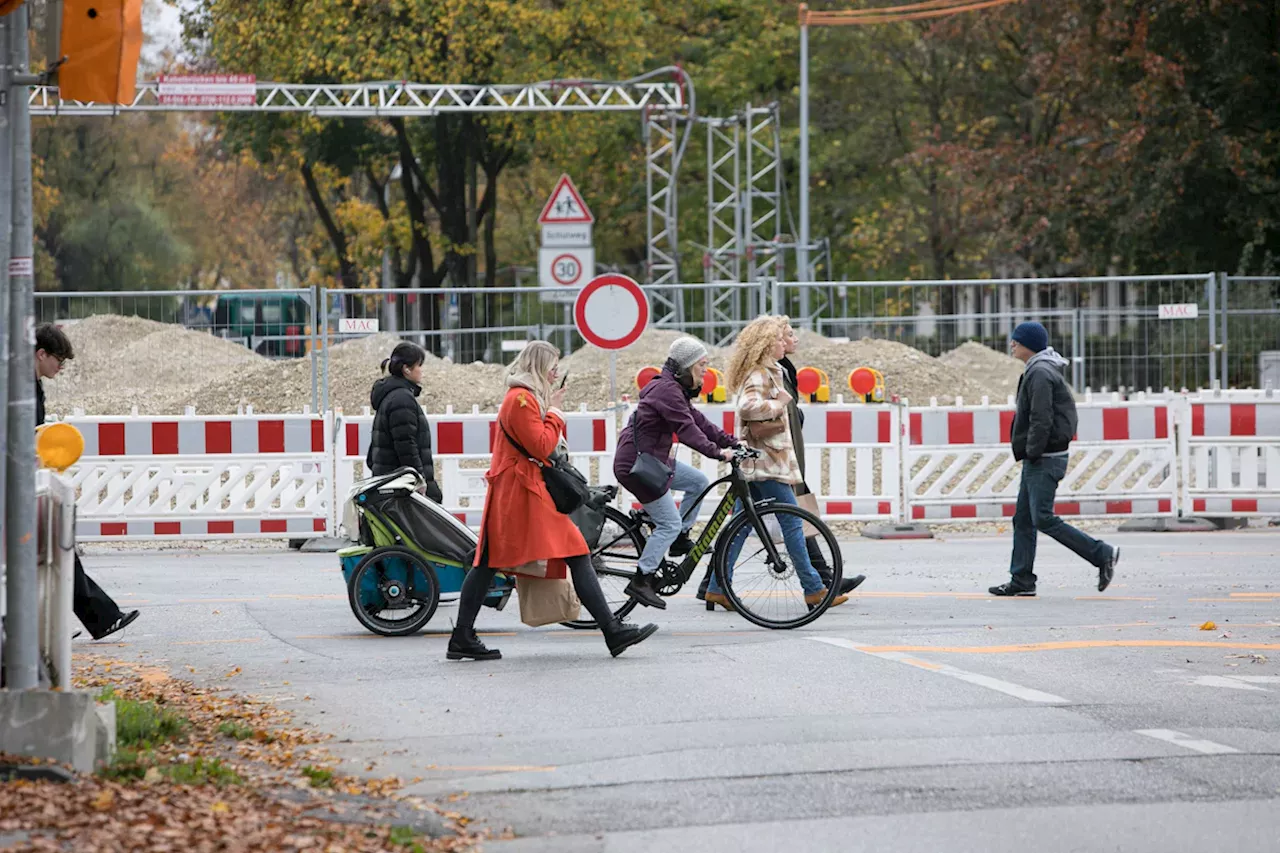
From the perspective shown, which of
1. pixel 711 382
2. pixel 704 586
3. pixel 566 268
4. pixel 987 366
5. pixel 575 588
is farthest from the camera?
pixel 987 366

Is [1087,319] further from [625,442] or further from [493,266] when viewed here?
[493,266]

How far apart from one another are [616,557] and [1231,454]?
363 inches

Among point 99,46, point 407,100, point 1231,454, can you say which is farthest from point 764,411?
point 407,100

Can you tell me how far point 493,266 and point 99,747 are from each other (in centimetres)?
4220

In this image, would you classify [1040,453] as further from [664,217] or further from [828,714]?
[664,217]

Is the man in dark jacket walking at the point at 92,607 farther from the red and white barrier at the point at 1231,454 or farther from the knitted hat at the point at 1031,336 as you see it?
the red and white barrier at the point at 1231,454

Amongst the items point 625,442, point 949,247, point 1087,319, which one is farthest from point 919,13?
point 625,442

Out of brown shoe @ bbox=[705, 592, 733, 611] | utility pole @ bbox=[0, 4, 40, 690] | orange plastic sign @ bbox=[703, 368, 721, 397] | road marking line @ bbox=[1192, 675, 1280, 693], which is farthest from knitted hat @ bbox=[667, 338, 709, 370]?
orange plastic sign @ bbox=[703, 368, 721, 397]

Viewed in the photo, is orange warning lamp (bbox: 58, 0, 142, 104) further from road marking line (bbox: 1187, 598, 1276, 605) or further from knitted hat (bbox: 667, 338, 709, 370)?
road marking line (bbox: 1187, 598, 1276, 605)

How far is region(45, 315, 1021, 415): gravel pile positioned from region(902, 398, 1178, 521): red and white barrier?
790cm

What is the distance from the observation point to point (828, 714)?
8602 mm

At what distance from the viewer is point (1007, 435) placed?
61.1ft

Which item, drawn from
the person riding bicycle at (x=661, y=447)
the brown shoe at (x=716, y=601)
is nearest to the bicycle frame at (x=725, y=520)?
the person riding bicycle at (x=661, y=447)

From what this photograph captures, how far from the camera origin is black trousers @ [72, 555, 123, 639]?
11078 millimetres
